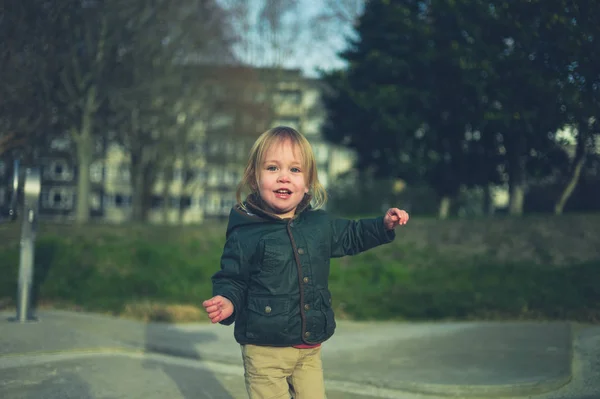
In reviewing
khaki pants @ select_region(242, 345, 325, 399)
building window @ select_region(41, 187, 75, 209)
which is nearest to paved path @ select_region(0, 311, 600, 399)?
khaki pants @ select_region(242, 345, 325, 399)

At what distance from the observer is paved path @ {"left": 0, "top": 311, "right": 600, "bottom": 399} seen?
562cm

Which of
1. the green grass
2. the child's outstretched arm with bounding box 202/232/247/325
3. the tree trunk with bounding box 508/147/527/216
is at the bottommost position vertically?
the green grass

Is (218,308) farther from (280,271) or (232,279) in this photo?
(280,271)

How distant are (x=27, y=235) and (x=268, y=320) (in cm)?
524

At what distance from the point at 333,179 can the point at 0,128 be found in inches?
900

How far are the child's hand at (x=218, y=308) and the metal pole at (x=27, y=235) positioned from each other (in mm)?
4997

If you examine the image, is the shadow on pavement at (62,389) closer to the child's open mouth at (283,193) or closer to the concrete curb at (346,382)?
the concrete curb at (346,382)

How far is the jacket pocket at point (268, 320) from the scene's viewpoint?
139 inches

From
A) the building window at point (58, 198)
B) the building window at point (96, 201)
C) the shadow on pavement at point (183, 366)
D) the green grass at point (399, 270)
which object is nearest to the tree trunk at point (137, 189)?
the green grass at point (399, 270)

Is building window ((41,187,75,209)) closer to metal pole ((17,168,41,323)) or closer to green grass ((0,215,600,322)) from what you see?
green grass ((0,215,600,322))

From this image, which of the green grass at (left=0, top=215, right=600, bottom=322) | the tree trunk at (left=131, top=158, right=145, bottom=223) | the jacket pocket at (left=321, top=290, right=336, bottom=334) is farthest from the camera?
the tree trunk at (left=131, top=158, right=145, bottom=223)

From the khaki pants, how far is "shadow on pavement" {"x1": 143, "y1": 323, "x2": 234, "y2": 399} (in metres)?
1.94

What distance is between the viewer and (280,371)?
363cm

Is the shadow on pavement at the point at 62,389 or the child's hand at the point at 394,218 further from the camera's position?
the shadow on pavement at the point at 62,389
